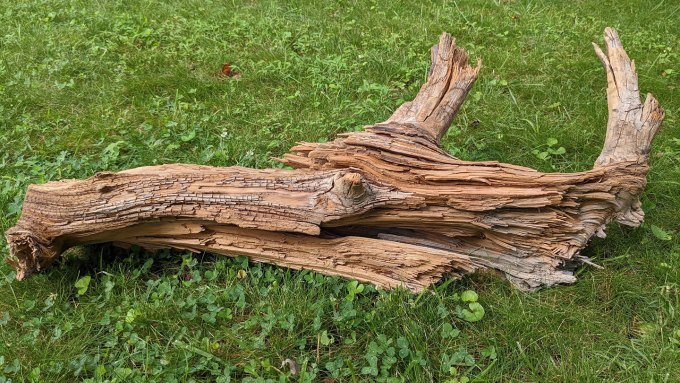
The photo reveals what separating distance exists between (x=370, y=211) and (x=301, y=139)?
1.60 m

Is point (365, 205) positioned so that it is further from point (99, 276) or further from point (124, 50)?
point (124, 50)

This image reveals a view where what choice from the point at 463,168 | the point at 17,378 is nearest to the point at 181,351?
the point at 17,378

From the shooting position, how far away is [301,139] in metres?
4.32

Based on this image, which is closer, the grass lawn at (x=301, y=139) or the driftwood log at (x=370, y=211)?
the grass lawn at (x=301, y=139)

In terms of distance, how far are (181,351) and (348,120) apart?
89.5 inches

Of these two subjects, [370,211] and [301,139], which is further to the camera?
[301,139]

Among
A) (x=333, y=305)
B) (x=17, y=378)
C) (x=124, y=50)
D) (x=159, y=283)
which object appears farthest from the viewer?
(x=124, y=50)

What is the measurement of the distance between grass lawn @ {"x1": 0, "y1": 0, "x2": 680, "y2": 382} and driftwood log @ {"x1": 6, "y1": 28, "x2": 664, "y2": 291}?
Answer: 0.12 metres

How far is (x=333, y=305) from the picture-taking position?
2.84 meters

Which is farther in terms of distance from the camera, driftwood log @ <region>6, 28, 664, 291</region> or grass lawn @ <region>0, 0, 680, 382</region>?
driftwood log @ <region>6, 28, 664, 291</region>

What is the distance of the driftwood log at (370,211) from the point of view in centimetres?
280

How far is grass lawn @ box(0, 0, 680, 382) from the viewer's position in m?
2.64

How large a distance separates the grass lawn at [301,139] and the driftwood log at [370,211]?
123 mm

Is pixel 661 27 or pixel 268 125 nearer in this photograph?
pixel 268 125
